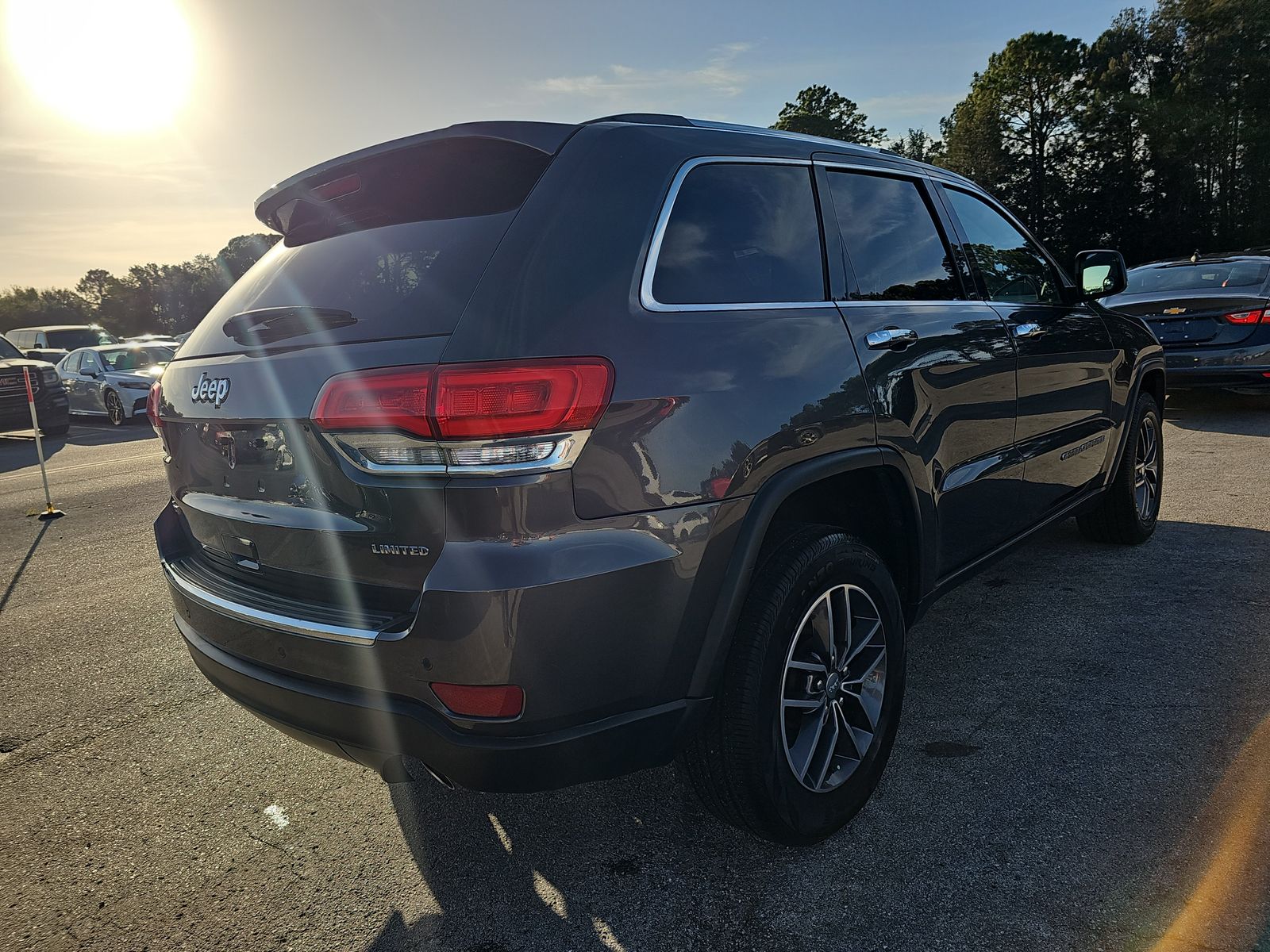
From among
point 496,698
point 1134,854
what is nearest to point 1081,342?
point 1134,854

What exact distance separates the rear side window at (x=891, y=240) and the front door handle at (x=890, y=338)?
4.8 inches

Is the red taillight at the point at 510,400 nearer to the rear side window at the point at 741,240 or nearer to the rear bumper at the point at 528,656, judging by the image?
the rear bumper at the point at 528,656

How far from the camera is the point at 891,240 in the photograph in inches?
117

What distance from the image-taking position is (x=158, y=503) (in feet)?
24.8

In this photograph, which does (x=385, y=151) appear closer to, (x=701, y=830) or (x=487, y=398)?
(x=487, y=398)

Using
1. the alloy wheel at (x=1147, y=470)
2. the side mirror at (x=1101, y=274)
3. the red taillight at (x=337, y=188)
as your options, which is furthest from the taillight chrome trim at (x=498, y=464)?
the alloy wheel at (x=1147, y=470)

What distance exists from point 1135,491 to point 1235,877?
2.93m

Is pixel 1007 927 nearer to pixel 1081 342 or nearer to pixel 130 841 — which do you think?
pixel 130 841

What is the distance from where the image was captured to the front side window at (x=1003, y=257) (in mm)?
3469

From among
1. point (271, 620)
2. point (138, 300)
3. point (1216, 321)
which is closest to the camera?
point (271, 620)

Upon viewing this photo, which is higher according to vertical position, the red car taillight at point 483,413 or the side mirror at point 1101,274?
the side mirror at point 1101,274

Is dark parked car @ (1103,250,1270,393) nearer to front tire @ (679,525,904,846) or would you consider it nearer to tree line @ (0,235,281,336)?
front tire @ (679,525,904,846)

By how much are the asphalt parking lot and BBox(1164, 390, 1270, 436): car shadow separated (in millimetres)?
5384

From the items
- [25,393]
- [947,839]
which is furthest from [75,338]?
[947,839]
